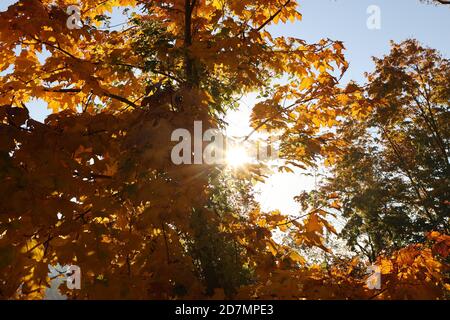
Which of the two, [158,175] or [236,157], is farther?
[236,157]

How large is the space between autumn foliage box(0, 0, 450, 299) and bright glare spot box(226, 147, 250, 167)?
126 mm

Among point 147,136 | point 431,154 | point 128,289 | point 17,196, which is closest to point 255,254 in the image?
point 128,289

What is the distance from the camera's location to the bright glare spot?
354cm

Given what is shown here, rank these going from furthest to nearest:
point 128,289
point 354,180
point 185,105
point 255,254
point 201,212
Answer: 1. point 354,180
2. point 255,254
3. point 201,212
4. point 185,105
5. point 128,289

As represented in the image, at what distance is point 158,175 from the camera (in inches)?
120

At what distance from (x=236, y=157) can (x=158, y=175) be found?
1.01 m

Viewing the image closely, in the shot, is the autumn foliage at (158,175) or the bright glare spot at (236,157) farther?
the bright glare spot at (236,157)

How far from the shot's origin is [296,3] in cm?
503

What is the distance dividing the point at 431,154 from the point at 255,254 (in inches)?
758

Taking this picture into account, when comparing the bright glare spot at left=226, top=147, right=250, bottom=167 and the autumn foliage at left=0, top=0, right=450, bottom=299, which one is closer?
the autumn foliage at left=0, top=0, right=450, bottom=299

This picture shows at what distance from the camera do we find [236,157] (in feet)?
12.3

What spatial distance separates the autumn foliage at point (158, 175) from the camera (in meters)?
2.54

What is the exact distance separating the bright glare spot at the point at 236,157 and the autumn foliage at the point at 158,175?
0.13 meters
